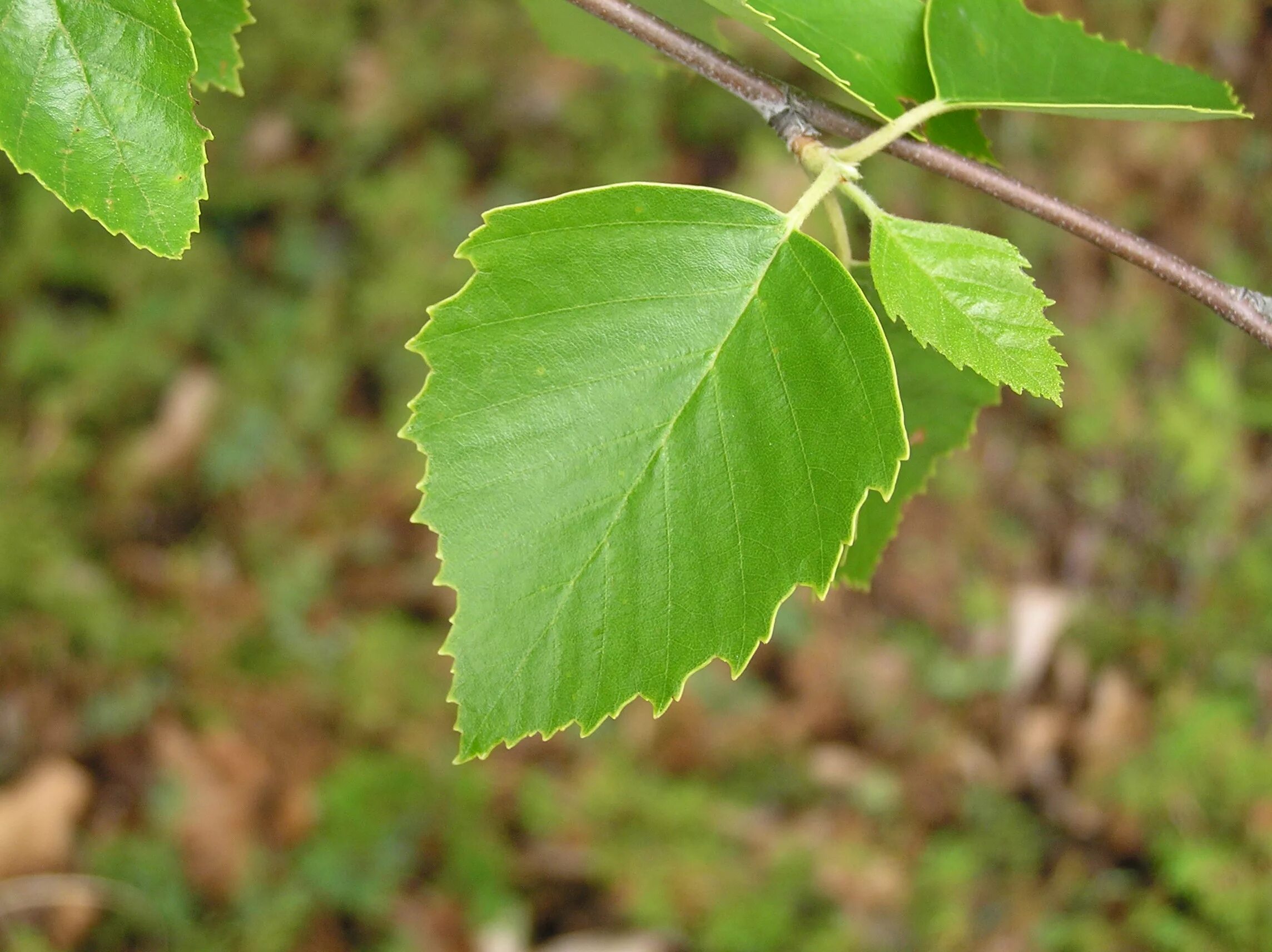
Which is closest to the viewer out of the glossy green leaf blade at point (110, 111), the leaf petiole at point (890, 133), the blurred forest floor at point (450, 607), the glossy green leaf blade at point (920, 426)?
the glossy green leaf blade at point (110, 111)

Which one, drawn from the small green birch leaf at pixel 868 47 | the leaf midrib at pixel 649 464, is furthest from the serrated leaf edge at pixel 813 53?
the leaf midrib at pixel 649 464

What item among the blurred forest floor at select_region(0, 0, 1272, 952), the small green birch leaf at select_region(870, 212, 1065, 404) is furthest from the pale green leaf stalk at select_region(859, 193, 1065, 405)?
the blurred forest floor at select_region(0, 0, 1272, 952)

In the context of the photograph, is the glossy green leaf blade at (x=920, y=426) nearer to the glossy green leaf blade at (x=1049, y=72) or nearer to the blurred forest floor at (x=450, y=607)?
the glossy green leaf blade at (x=1049, y=72)

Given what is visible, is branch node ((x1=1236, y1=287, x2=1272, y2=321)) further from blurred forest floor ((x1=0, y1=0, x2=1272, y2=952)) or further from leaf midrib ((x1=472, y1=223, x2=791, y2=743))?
blurred forest floor ((x1=0, y1=0, x2=1272, y2=952))

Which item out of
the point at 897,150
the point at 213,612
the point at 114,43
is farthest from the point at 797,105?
the point at 213,612

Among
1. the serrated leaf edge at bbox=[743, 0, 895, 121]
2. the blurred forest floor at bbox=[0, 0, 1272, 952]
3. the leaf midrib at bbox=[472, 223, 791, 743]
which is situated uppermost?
the serrated leaf edge at bbox=[743, 0, 895, 121]

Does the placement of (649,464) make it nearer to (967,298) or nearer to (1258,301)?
(967,298)

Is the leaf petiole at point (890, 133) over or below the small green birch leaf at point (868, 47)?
below
